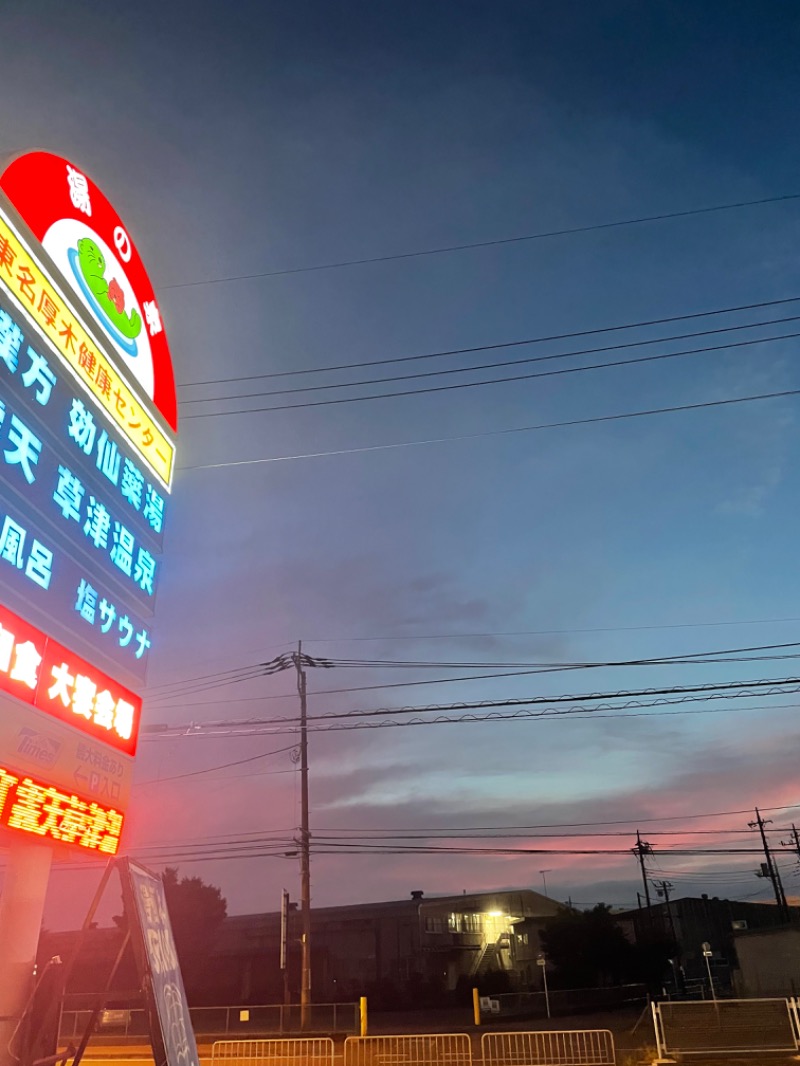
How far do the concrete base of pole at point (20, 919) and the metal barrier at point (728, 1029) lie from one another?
55.9ft

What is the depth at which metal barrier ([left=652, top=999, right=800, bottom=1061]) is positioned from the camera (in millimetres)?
19750

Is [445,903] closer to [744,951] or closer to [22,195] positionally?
[744,951]

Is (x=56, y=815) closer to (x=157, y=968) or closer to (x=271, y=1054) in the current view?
(x=157, y=968)

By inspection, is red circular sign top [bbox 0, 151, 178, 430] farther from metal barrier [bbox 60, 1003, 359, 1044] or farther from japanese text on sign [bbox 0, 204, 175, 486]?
metal barrier [bbox 60, 1003, 359, 1044]

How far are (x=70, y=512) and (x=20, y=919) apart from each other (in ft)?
16.0

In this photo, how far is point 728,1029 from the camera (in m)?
24.4

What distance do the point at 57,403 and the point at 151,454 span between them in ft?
8.99

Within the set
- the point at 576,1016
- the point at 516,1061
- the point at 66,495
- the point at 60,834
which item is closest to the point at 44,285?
the point at 66,495

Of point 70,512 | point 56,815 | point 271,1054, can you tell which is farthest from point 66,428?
point 271,1054

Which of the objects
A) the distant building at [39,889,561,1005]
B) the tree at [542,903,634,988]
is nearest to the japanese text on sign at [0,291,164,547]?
the distant building at [39,889,561,1005]

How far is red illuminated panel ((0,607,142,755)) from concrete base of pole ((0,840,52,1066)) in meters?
1.55

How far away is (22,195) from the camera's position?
10281mm

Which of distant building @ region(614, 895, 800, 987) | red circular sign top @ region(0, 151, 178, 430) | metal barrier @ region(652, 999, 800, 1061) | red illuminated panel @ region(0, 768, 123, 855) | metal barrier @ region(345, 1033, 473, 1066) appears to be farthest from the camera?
distant building @ region(614, 895, 800, 987)

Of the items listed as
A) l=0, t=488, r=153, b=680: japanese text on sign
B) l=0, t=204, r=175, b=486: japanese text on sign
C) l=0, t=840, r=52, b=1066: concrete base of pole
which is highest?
l=0, t=204, r=175, b=486: japanese text on sign
